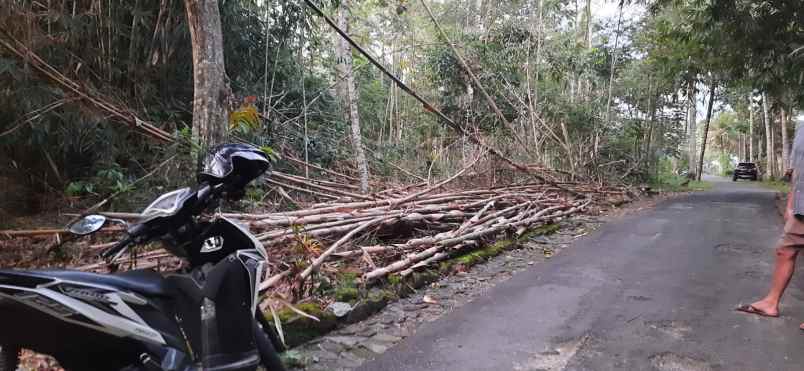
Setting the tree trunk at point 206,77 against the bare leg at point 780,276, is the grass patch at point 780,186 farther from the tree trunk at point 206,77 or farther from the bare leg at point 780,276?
the tree trunk at point 206,77

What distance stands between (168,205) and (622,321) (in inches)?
126

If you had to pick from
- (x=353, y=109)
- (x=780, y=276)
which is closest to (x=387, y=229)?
(x=353, y=109)

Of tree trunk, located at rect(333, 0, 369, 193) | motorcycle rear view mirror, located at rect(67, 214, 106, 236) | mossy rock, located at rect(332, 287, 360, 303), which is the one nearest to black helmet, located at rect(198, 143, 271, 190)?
motorcycle rear view mirror, located at rect(67, 214, 106, 236)

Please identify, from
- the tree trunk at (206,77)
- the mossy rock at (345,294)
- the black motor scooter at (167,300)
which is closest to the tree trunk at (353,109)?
the tree trunk at (206,77)

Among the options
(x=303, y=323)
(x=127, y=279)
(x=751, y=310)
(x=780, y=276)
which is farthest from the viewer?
(x=751, y=310)

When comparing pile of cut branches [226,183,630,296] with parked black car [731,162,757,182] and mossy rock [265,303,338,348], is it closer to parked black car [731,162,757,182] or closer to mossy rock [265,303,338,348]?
mossy rock [265,303,338,348]

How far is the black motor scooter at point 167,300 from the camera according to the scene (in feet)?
5.06

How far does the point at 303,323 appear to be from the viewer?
3199 millimetres

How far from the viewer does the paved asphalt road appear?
2.98 m

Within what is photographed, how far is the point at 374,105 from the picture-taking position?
1411 cm

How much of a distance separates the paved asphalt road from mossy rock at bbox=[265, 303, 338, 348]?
1.65 feet

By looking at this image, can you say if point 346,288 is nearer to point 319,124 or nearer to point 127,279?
point 127,279

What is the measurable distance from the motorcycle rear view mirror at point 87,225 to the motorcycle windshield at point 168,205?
0.15 m

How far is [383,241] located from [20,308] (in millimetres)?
3939
